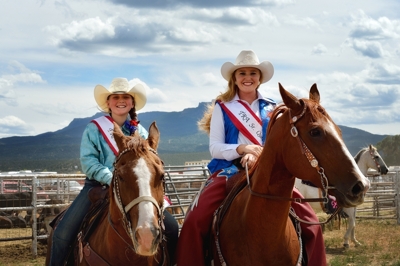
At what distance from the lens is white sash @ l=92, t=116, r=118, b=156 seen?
5.48 meters

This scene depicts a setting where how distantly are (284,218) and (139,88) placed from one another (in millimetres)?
2219

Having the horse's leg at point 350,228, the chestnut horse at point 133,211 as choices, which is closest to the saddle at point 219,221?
the chestnut horse at point 133,211

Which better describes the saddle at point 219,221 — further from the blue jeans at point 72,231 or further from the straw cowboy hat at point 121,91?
the straw cowboy hat at point 121,91

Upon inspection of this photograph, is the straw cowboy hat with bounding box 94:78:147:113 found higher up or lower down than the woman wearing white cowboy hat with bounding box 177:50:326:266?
higher up

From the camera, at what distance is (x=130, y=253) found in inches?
178

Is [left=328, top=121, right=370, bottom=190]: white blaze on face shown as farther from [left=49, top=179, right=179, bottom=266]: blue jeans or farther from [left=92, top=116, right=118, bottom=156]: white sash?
[left=92, top=116, right=118, bottom=156]: white sash

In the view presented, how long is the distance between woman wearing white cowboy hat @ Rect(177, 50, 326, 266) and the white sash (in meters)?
0.97

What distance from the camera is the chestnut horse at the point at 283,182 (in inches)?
150

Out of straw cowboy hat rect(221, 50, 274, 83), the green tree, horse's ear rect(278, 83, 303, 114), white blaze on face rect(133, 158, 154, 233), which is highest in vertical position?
the green tree

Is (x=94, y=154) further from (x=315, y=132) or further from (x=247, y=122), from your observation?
(x=315, y=132)

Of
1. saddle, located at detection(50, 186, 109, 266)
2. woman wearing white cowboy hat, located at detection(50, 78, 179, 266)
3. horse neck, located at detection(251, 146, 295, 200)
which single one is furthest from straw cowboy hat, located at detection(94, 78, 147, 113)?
horse neck, located at detection(251, 146, 295, 200)

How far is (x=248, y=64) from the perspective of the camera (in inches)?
222

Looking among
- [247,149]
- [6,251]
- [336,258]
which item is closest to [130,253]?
[247,149]

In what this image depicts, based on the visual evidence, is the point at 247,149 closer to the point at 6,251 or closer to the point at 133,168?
the point at 133,168
